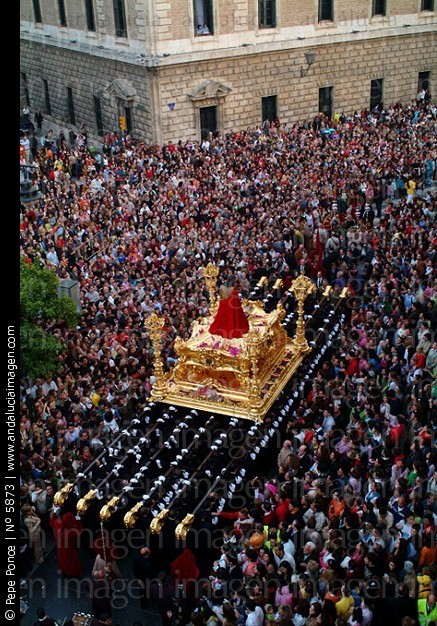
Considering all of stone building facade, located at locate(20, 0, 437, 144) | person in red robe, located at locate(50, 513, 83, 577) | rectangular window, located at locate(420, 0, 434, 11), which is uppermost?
rectangular window, located at locate(420, 0, 434, 11)

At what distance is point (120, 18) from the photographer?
3122cm

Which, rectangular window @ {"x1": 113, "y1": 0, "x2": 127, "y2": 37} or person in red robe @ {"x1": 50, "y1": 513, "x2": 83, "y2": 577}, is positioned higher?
rectangular window @ {"x1": 113, "y1": 0, "x2": 127, "y2": 37}

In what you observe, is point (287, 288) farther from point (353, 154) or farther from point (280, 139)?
point (280, 139)

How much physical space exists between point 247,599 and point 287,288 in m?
10.3

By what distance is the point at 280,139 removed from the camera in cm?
2928

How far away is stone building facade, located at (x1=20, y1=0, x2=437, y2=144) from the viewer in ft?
99.7

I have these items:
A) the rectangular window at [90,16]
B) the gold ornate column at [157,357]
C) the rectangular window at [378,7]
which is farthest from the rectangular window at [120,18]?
the gold ornate column at [157,357]

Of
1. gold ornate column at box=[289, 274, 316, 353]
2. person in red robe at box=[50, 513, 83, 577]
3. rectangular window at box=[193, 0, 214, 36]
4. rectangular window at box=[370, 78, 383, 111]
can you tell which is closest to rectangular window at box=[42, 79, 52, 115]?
rectangular window at box=[193, 0, 214, 36]

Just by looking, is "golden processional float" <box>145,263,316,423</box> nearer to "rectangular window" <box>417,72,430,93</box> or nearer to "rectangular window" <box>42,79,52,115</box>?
"rectangular window" <box>417,72,430,93</box>

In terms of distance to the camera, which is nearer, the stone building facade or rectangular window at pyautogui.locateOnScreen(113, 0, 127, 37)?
the stone building facade

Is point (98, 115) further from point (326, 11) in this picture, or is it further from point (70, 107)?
point (326, 11)

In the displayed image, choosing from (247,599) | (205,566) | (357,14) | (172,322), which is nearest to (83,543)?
(205,566)

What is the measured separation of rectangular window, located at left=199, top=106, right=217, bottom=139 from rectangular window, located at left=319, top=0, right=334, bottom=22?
7.07 meters

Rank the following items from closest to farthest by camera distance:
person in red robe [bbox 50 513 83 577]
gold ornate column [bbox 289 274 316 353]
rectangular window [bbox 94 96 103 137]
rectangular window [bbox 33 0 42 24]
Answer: person in red robe [bbox 50 513 83 577] → gold ornate column [bbox 289 274 316 353] → rectangular window [bbox 94 96 103 137] → rectangular window [bbox 33 0 42 24]
